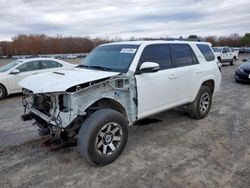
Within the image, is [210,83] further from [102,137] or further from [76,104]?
[76,104]

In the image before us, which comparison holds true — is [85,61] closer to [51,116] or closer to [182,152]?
[51,116]

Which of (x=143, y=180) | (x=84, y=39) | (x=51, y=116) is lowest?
(x=143, y=180)

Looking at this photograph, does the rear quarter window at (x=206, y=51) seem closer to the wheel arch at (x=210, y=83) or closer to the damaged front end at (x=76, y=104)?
the wheel arch at (x=210, y=83)

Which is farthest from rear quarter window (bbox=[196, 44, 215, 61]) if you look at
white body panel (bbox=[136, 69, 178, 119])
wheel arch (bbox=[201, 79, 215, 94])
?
white body panel (bbox=[136, 69, 178, 119])

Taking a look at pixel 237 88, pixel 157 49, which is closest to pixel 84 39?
pixel 237 88

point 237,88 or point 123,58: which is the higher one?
point 123,58

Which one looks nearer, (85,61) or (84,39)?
(85,61)

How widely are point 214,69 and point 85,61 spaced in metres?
3.27

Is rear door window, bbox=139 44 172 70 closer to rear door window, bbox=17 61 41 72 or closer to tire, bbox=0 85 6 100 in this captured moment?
rear door window, bbox=17 61 41 72

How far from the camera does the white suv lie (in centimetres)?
367

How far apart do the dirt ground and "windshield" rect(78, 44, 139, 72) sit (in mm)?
1471

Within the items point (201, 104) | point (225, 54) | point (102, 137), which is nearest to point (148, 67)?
point (102, 137)

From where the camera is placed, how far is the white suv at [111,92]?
3668mm

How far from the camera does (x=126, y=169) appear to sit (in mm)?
3785
